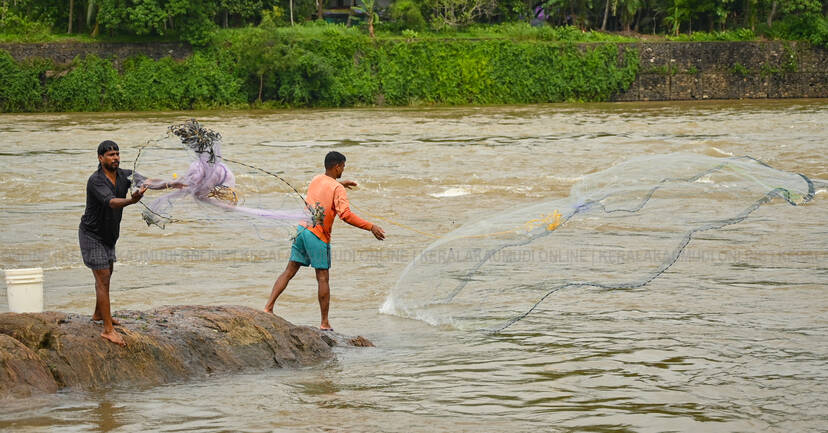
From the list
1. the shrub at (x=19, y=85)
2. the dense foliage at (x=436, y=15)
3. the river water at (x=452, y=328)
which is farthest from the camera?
the dense foliage at (x=436, y=15)

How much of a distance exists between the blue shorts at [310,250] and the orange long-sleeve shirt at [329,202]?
4 cm

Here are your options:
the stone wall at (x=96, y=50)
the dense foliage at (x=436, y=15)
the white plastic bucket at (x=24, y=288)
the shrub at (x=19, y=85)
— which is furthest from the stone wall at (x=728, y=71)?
the white plastic bucket at (x=24, y=288)

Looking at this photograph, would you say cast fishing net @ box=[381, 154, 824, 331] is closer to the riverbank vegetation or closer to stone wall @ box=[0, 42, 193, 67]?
the riverbank vegetation

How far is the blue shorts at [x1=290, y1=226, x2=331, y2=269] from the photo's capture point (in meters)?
7.82

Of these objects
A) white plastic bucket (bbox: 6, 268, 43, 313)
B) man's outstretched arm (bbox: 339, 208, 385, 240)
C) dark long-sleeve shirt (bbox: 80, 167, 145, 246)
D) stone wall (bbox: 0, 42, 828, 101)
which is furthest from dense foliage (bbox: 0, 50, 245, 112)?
dark long-sleeve shirt (bbox: 80, 167, 145, 246)

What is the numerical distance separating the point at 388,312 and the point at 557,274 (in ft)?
7.86

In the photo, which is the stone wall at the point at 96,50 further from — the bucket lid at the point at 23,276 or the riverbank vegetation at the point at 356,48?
the bucket lid at the point at 23,276

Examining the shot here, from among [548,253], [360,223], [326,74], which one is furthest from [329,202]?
[326,74]

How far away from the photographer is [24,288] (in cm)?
729

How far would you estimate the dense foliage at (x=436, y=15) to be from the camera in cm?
4197

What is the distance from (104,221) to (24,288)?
129cm

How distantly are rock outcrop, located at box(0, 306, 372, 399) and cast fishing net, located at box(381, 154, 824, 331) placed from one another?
61.9 inches

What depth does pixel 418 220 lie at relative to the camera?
15.4 metres

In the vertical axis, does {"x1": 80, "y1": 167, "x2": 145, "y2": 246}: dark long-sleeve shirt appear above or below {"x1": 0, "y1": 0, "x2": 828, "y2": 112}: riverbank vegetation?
below
